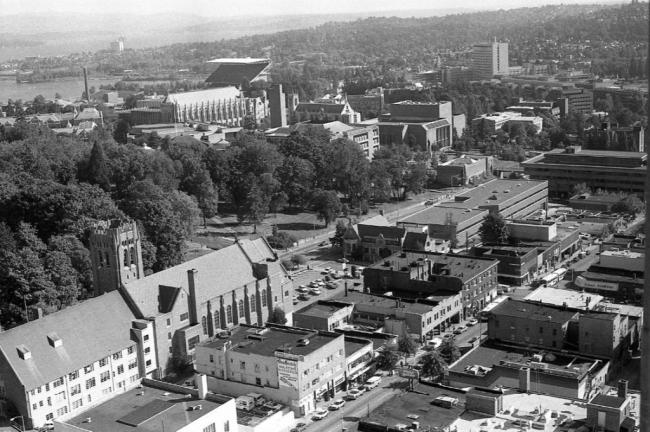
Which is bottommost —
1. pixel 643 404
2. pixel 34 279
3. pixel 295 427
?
pixel 295 427

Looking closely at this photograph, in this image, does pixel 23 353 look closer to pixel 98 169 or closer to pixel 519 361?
pixel 519 361

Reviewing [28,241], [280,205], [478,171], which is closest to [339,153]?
[280,205]

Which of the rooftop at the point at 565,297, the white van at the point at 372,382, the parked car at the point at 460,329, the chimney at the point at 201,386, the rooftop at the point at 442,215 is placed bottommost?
the parked car at the point at 460,329

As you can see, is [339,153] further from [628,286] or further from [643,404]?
[643,404]

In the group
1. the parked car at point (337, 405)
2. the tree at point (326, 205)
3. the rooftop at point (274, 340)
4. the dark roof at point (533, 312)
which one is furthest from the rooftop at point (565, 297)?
the tree at point (326, 205)

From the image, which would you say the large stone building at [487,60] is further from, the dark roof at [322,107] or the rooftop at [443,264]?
the rooftop at [443,264]

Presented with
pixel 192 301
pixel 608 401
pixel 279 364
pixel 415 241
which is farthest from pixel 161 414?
pixel 415 241
